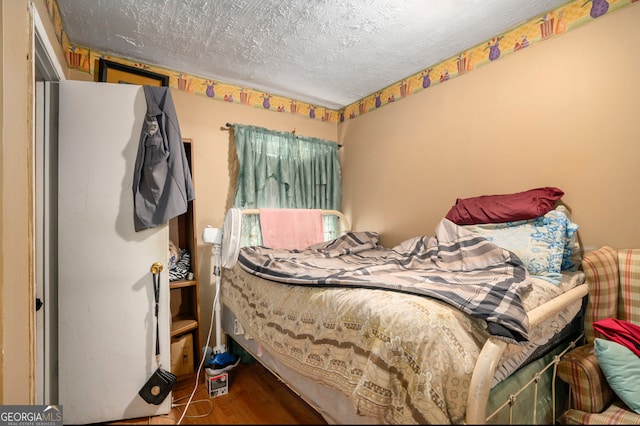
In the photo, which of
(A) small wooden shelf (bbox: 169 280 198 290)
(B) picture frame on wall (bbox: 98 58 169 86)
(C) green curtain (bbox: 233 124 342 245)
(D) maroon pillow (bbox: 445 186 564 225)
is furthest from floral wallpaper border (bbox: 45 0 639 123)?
(A) small wooden shelf (bbox: 169 280 198 290)

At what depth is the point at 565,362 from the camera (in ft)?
4.23

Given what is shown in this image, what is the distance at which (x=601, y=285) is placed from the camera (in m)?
1.50

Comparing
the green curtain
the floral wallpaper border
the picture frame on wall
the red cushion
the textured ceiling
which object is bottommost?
the red cushion

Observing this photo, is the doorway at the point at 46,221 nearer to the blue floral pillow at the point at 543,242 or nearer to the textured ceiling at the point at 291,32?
the textured ceiling at the point at 291,32

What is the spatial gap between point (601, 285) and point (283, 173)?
7.86ft

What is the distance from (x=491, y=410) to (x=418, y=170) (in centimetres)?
196

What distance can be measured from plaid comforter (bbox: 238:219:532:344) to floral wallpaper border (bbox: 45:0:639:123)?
131cm

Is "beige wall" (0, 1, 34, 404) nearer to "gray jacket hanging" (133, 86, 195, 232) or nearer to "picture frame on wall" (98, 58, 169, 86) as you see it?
"gray jacket hanging" (133, 86, 195, 232)

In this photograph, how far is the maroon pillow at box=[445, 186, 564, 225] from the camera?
1.71 meters

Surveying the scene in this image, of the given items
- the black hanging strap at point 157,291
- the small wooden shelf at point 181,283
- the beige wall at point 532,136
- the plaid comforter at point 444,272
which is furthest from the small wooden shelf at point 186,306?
the beige wall at point 532,136

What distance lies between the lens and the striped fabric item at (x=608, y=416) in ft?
3.71

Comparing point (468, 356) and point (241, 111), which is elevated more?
point (241, 111)

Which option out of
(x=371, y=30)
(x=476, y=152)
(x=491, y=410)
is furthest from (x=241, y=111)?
(x=491, y=410)

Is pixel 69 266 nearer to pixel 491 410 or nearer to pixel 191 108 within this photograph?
pixel 191 108
